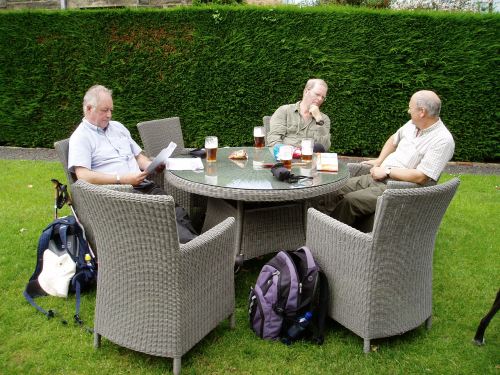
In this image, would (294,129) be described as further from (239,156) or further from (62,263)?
(62,263)

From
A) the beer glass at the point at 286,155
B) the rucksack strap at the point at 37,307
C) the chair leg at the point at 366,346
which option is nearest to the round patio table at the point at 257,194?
the beer glass at the point at 286,155

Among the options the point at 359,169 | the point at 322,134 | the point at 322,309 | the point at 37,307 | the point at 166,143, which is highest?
the point at 322,134

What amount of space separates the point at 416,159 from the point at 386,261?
1567 millimetres

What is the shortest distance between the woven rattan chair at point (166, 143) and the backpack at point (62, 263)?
4.02 feet

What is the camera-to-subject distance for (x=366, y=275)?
2.74 metres

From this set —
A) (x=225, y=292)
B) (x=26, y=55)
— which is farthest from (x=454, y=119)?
(x=26, y=55)

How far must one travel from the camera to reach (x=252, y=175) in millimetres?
3576

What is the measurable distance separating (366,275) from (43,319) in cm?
210

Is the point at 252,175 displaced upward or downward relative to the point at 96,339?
upward

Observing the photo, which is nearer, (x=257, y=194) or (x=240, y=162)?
(x=257, y=194)

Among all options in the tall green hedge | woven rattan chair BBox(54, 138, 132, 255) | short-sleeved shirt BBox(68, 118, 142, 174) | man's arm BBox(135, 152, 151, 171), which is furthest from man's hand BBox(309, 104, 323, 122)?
the tall green hedge

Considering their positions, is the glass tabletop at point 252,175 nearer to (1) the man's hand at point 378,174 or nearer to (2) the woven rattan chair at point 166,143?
(1) the man's hand at point 378,174

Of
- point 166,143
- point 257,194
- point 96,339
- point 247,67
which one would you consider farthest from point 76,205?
point 247,67

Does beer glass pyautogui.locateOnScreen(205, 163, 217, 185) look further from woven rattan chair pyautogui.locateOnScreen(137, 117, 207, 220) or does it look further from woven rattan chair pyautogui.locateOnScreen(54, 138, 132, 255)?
woven rattan chair pyautogui.locateOnScreen(54, 138, 132, 255)
